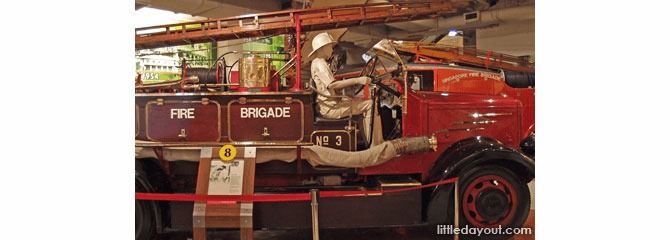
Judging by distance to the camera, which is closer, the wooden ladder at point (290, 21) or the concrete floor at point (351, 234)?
the wooden ladder at point (290, 21)

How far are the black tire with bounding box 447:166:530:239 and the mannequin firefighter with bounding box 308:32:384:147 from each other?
0.63 meters

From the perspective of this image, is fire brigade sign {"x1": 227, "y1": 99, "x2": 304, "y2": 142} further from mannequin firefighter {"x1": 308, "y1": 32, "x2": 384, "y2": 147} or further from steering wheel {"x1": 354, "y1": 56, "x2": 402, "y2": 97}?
steering wheel {"x1": 354, "y1": 56, "x2": 402, "y2": 97}

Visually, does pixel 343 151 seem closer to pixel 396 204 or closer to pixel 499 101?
pixel 396 204

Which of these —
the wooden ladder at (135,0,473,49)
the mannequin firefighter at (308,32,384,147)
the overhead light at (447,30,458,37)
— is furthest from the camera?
the overhead light at (447,30,458,37)

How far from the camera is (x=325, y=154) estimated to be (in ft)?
7.91

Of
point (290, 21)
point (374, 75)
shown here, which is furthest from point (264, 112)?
point (374, 75)

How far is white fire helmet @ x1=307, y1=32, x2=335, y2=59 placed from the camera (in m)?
2.51

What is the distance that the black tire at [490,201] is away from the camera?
254cm

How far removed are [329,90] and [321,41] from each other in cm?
30

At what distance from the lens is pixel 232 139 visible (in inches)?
96.6

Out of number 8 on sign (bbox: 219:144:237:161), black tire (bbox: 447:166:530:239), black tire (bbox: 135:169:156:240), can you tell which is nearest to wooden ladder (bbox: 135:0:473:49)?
number 8 on sign (bbox: 219:144:237:161)

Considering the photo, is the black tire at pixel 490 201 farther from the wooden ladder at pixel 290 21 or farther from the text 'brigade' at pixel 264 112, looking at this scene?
the text 'brigade' at pixel 264 112

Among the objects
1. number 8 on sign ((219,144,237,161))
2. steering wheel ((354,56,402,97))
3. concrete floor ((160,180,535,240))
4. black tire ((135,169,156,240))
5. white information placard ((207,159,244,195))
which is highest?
steering wheel ((354,56,402,97))

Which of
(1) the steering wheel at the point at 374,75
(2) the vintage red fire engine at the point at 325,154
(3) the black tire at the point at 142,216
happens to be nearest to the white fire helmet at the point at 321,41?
(2) the vintage red fire engine at the point at 325,154
